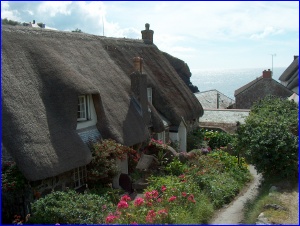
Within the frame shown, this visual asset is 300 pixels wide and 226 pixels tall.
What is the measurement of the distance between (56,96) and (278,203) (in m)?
8.24

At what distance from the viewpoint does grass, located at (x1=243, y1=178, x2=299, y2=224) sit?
369 inches

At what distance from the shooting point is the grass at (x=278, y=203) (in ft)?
30.7

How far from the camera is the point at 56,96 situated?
12625 mm

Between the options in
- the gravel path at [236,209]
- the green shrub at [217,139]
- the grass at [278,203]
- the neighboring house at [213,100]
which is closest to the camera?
the grass at [278,203]

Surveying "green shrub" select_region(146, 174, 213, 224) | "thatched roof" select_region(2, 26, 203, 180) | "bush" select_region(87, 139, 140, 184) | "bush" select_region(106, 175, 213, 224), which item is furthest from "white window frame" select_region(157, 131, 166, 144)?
"bush" select_region(106, 175, 213, 224)

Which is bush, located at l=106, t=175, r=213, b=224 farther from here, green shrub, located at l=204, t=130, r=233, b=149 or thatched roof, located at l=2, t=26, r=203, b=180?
green shrub, located at l=204, t=130, r=233, b=149

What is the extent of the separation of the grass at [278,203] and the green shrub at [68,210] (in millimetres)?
4394

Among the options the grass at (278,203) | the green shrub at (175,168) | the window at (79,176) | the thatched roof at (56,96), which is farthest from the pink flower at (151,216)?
the green shrub at (175,168)

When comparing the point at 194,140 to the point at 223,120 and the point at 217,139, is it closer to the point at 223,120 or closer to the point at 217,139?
the point at 217,139

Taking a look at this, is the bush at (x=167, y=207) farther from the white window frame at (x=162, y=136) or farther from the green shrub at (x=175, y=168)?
the white window frame at (x=162, y=136)

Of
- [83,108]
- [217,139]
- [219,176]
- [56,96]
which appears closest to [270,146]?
[219,176]

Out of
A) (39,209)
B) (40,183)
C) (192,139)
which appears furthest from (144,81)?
(39,209)

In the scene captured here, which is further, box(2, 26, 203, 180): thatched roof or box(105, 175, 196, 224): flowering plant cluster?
box(2, 26, 203, 180): thatched roof

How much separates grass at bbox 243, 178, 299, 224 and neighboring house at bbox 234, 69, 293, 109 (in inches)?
953
